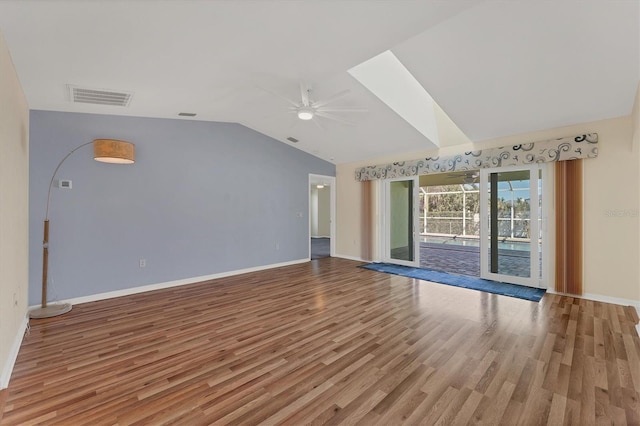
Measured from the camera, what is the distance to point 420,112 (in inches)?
200

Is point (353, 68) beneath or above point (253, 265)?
above

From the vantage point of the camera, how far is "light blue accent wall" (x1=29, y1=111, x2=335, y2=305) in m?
3.80

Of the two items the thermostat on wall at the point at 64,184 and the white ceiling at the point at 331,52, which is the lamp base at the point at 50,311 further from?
the white ceiling at the point at 331,52

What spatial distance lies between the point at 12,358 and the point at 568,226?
6518 millimetres

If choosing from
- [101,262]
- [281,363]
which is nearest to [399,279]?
[281,363]

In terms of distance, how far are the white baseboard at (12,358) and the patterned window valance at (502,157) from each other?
238 inches

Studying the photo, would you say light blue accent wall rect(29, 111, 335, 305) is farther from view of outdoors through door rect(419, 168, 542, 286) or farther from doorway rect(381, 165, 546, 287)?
view of outdoors through door rect(419, 168, 542, 286)

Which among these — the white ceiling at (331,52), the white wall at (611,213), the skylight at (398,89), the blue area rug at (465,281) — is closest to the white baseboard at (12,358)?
the white ceiling at (331,52)

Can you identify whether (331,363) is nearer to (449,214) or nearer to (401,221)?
(401,221)

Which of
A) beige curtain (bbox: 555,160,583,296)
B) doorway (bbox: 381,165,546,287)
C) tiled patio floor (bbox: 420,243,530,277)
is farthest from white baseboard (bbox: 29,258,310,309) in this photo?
beige curtain (bbox: 555,160,583,296)

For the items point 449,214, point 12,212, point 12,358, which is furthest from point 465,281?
point 449,214

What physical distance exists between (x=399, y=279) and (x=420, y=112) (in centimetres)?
305

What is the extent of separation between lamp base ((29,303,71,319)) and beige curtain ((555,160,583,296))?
6.80 metres

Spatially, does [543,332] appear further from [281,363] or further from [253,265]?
[253,265]
